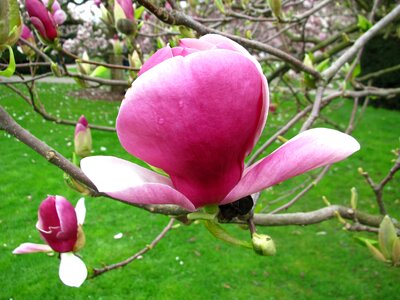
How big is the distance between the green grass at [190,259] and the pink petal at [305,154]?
7.06 ft

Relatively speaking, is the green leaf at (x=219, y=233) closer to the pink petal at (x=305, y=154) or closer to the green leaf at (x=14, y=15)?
the pink petal at (x=305, y=154)

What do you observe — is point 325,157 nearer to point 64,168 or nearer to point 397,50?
point 64,168

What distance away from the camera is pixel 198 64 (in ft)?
1.18

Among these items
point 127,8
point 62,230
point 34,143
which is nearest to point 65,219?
point 62,230

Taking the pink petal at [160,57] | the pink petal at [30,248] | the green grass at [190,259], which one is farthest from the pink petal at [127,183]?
the green grass at [190,259]

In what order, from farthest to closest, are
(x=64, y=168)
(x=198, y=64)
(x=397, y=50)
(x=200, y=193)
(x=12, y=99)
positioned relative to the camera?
(x=12, y=99) < (x=397, y=50) < (x=64, y=168) < (x=200, y=193) < (x=198, y=64)

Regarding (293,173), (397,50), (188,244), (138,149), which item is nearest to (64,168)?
(138,149)

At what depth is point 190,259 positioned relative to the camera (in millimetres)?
3244

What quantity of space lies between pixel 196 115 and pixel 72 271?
18.5 inches

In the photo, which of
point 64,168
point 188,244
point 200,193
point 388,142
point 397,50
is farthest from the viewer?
point 397,50

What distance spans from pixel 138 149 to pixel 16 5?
9.8 inches

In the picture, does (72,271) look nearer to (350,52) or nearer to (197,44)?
(197,44)

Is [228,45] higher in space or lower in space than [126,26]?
higher

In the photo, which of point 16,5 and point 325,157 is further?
point 16,5
